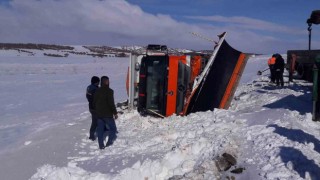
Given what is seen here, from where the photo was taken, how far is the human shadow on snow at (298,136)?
702cm

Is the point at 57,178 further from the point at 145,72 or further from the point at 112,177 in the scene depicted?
the point at 145,72

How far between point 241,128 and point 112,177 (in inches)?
127

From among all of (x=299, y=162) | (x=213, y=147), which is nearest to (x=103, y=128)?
(x=213, y=147)

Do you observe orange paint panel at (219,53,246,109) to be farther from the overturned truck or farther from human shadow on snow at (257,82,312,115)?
human shadow on snow at (257,82,312,115)

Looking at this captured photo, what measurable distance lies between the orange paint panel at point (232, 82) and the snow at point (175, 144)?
31 centimetres

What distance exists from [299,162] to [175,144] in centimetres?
259

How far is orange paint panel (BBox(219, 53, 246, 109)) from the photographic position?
11531 mm

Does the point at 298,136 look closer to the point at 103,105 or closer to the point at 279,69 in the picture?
the point at 103,105

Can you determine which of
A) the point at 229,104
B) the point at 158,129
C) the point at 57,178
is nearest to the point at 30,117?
the point at 158,129

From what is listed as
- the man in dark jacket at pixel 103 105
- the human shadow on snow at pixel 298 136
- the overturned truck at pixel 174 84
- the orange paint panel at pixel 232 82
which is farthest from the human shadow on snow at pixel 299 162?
the orange paint panel at pixel 232 82

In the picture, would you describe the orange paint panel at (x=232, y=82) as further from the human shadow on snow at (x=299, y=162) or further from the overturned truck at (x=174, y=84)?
the human shadow on snow at (x=299, y=162)

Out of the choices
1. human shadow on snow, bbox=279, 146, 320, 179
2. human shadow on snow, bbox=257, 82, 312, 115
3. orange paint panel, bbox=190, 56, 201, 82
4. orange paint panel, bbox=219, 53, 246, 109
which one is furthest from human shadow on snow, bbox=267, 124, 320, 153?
orange paint panel, bbox=190, 56, 201, 82

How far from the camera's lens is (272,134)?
749cm

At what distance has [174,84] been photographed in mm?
10945
